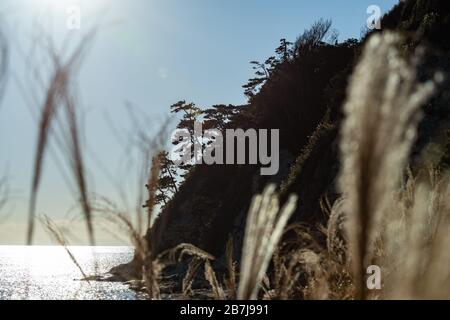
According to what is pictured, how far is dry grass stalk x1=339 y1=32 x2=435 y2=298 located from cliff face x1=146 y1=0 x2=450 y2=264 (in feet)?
61.3

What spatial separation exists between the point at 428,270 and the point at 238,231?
28348mm

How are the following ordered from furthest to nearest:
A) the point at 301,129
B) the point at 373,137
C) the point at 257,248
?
the point at 301,129 < the point at 257,248 < the point at 373,137

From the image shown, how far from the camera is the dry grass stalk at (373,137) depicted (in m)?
1.46

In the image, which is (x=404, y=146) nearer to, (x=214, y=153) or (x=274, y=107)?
(x=274, y=107)

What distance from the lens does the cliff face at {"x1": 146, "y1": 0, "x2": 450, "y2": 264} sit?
22859mm

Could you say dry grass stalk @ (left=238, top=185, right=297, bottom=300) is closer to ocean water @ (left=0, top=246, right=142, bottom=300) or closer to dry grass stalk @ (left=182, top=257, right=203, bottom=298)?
ocean water @ (left=0, top=246, right=142, bottom=300)

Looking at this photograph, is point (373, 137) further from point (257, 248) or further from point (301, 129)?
point (301, 129)

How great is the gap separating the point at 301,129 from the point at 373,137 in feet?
103

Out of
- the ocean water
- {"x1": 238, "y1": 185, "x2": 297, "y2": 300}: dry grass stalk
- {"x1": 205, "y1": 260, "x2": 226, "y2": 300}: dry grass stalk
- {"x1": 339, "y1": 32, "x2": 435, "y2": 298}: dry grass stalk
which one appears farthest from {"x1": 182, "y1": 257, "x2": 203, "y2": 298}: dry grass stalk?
{"x1": 339, "y1": 32, "x2": 435, "y2": 298}: dry grass stalk

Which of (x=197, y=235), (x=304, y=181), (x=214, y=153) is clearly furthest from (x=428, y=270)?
(x=214, y=153)

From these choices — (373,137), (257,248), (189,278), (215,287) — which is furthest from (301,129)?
(373,137)

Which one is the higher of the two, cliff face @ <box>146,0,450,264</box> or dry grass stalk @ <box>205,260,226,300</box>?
cliff face @ <box>146,0,450,264</box>

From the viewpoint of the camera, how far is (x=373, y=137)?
1470mm
